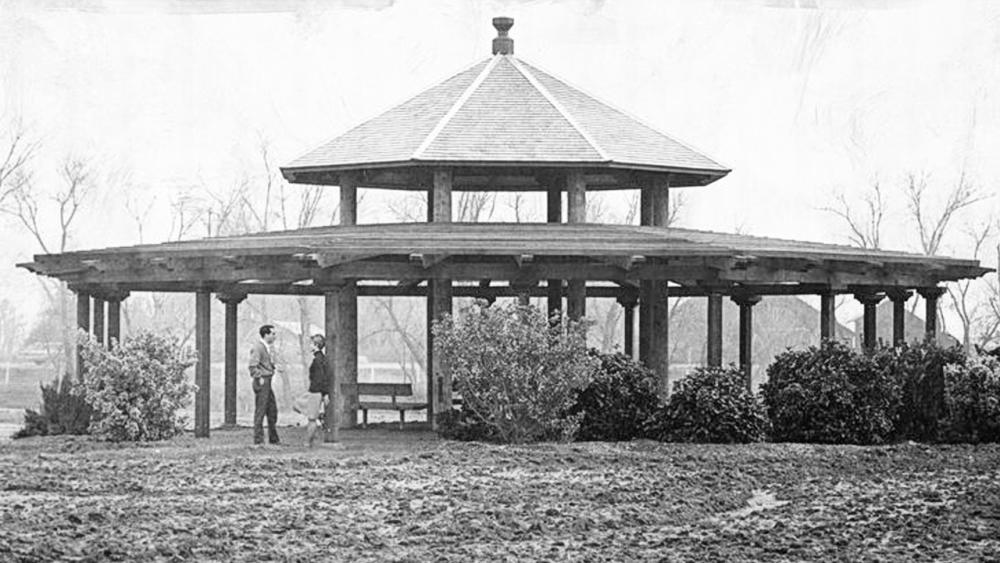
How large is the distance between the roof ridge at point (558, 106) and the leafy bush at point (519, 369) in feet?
18.7

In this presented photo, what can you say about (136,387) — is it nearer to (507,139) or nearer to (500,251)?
(500,251)

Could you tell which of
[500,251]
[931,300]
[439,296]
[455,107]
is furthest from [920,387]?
[455,107]

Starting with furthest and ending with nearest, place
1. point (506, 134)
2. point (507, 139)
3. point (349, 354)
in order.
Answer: point (506, 134), point (507, 139), point (349, 354)

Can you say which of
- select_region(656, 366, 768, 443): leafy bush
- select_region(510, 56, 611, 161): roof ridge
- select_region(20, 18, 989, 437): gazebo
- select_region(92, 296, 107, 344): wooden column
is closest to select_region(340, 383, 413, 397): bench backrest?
select_region(20, 18, 989, 437): gazebo

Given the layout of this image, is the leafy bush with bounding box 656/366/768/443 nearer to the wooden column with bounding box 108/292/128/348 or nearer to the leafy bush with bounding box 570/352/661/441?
the leafy bush with bounding box 570/352/661/441

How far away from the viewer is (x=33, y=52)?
67875 millimetres

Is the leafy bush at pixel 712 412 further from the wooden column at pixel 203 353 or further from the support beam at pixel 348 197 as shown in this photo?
the support beam at pixel 348 197

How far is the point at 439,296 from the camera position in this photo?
26328 mm

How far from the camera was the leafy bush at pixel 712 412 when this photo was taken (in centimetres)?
2292

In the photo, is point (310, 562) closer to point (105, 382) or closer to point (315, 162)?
point (105, 382)

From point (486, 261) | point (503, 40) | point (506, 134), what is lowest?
point (486, 261)

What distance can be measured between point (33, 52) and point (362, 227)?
143ft

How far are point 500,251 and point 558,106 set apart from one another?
7507mm

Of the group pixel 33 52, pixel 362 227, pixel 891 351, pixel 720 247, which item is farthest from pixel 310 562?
pixel 33 52
